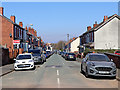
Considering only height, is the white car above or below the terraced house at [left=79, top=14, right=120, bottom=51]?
below

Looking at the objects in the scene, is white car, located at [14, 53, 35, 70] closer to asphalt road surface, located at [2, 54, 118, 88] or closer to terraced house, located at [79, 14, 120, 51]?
asphalt road surface, located at [2, 54, 118, 88]

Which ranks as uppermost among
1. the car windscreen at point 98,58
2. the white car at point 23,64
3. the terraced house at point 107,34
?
the terraced house at point 107,34

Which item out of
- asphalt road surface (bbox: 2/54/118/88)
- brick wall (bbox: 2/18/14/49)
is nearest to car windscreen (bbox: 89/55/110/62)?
asphalt road surface (bbox: 2/54/118/88)

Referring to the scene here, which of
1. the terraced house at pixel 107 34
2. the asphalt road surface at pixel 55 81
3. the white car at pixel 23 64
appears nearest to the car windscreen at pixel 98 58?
the asphalt road surface at pixel 55 81

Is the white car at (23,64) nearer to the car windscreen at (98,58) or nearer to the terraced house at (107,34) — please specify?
the car windscreen at (98,58)

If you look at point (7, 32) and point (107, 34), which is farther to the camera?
point (107, 34)

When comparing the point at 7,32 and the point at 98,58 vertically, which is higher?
the point at 7,32

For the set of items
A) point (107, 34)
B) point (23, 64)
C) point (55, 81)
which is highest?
point (107, 34)

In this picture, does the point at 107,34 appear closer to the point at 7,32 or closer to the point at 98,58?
the point at 7,32

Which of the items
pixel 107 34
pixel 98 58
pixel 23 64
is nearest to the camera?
pixel 98 58

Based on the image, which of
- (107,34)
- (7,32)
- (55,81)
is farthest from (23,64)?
(107,34)

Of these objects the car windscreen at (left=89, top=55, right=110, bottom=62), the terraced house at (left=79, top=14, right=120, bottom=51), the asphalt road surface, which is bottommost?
the asphalt road surface

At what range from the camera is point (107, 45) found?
43.9 m

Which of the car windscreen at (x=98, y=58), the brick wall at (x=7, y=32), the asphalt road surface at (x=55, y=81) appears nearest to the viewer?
the asphalt road surface at (x=55, y=81)
